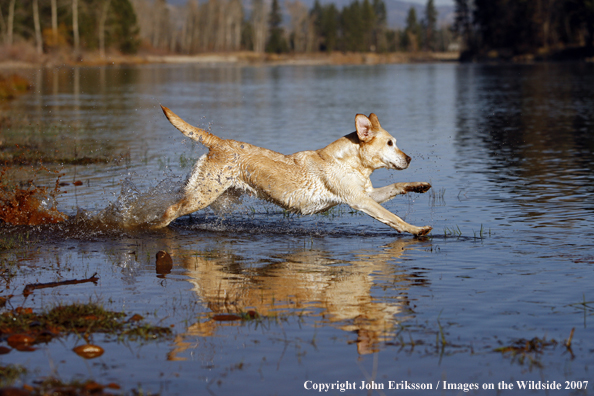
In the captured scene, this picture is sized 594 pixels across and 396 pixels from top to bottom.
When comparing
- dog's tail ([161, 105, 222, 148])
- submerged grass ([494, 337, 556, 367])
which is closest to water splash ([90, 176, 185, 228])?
dog's tail ([161, 105, 222, 148])

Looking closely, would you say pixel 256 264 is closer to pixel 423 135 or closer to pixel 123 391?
pixel 123 391

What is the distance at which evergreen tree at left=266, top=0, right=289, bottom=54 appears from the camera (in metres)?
154

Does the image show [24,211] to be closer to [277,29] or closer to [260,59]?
[260,59]

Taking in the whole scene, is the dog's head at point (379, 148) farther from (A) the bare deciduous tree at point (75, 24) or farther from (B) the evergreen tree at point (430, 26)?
(B) the evergreen tree at point (430, 26)

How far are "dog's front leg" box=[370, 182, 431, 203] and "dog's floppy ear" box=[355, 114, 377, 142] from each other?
0.72 meters

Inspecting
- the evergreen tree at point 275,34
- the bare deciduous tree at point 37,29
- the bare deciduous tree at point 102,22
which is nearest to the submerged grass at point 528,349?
the bare deciduous tree at point 37,29

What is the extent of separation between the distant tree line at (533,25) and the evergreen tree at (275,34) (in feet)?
157

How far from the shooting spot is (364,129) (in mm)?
8836

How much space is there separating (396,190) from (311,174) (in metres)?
1.16

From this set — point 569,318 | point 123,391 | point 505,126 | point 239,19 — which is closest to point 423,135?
point 505,126

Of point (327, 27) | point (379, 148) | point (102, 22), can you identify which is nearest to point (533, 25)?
point (102, 22)

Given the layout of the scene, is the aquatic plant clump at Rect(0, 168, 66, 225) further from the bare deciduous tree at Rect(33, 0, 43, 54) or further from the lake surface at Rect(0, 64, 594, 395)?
the bare deciduous tree at Rect(33, 0, 43, 54)

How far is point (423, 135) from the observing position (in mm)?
20906

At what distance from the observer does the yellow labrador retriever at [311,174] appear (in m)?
8.91
